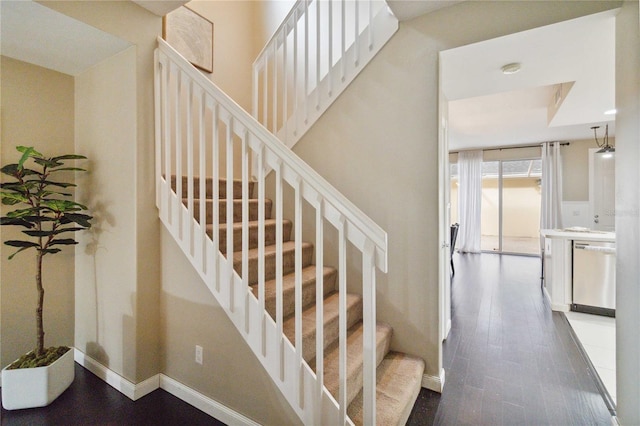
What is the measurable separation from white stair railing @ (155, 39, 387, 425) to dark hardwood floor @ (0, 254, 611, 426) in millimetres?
752

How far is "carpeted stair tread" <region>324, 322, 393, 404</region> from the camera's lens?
1.53m

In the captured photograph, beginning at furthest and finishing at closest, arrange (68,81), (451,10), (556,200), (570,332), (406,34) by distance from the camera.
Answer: (556,200) → (570,332) → (68,81) → (406,34) → (451,10)

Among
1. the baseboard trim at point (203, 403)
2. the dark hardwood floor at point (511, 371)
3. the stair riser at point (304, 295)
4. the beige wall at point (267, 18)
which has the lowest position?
the dark hardwood floor at point (511, 371)

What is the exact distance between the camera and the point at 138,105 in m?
1.89

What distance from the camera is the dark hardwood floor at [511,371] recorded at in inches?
69.3

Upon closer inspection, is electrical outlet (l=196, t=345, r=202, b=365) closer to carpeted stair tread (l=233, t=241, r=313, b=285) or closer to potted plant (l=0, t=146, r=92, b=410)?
carpeted stair tread (l=233, t=241, r=313, b=285)

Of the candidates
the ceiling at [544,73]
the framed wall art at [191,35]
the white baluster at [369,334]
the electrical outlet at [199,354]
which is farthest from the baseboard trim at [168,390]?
the framed wall art at [191,35]

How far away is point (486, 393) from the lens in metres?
1.96

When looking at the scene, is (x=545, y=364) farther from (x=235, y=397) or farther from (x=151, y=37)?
(x=151, y=37)

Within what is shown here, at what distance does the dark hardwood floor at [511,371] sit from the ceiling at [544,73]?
2.39 m

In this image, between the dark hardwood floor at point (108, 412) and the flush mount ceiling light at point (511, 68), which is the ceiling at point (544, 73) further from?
the dark hardwood floor at point (108, 412)

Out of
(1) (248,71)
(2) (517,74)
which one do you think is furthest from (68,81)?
(2) (517,74)

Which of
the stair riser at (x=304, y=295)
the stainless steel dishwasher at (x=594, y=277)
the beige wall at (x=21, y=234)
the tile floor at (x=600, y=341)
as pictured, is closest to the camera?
the stair riser at (x=304, y=295)

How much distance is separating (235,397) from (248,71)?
371 centimetres
